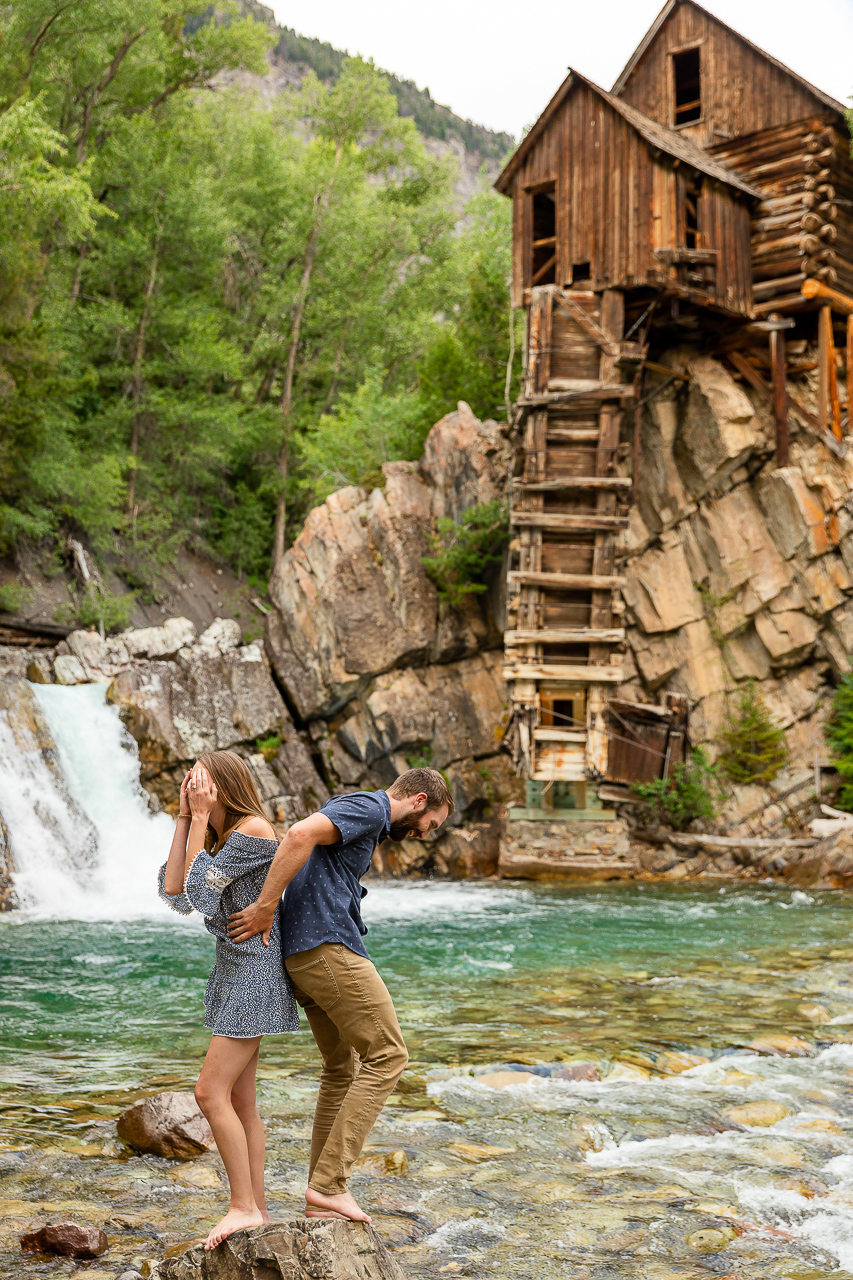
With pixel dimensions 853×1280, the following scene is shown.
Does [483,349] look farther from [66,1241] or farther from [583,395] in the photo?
[66,1241]

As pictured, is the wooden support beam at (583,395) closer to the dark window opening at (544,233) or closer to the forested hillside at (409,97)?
the dark window opening at (544,233)

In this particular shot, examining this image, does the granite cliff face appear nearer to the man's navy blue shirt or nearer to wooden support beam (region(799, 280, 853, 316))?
wooden support beam (region(799, 280, 853, 316))

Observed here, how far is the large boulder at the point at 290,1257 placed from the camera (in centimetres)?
335

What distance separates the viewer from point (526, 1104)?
258 inches

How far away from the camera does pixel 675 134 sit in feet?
78.3

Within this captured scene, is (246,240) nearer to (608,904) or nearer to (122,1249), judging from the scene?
(608,904)

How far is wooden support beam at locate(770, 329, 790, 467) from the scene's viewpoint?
72.4ft

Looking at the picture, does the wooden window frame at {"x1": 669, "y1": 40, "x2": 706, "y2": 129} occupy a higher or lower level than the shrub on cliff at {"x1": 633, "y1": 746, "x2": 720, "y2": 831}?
higher

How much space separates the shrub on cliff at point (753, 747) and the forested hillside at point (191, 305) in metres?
11.0

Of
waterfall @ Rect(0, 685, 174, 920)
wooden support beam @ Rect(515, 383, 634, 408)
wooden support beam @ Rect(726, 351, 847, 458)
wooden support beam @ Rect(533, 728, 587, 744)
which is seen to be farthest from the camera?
wooden support beam @ Rect(726, 351, 847, 458)

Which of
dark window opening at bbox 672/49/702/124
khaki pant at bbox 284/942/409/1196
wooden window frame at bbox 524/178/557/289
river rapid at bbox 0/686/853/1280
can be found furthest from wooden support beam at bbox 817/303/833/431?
khaki pant at bbox 284/942/409/1196

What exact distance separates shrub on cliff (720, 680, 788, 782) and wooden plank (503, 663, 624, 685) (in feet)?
12.3

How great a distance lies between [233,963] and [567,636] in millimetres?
16200

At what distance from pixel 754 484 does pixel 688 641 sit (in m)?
3.85
